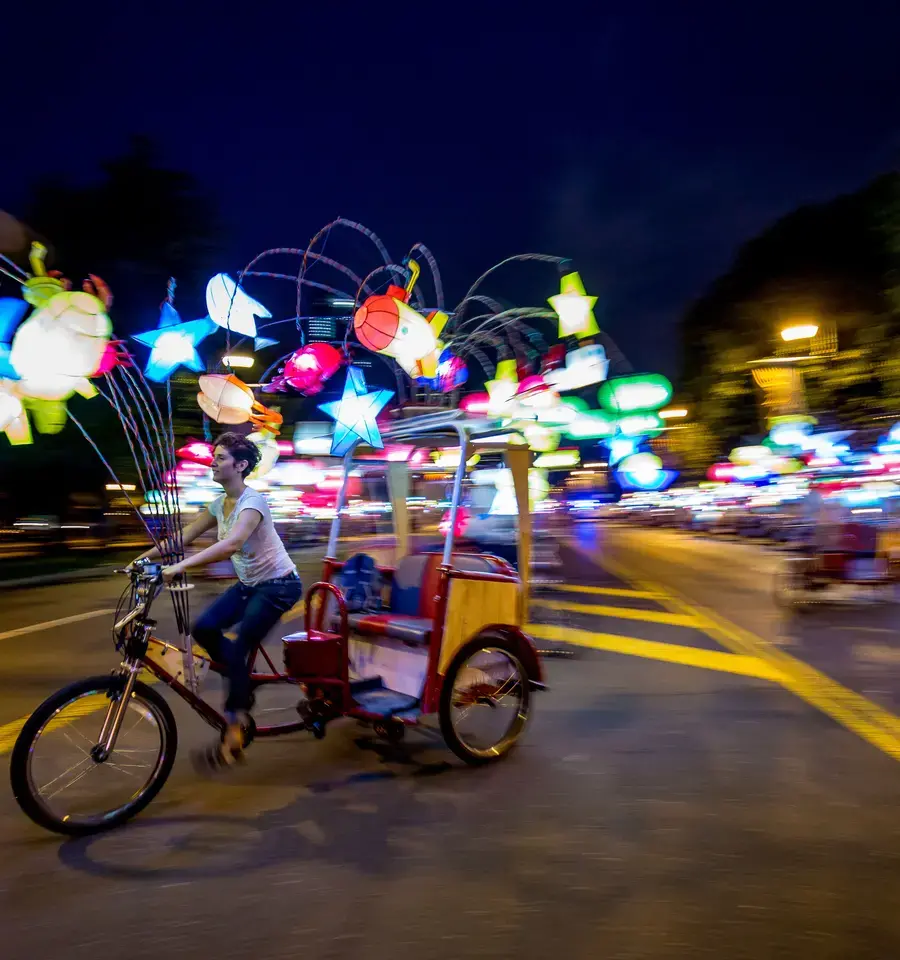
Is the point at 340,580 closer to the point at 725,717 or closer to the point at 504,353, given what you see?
the point at 725,717

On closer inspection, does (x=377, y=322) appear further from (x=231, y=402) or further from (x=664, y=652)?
(x=664, y=652)

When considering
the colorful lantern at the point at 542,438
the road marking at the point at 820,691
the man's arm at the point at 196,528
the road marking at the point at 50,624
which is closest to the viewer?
the man's arm at the point at 196,528

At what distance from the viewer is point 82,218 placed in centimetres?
2102

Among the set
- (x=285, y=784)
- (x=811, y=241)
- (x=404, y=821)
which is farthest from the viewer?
(x=811, y=241)

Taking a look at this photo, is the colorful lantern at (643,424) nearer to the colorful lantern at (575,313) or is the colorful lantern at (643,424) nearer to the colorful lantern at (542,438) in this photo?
the colorful lantern at (575,313)

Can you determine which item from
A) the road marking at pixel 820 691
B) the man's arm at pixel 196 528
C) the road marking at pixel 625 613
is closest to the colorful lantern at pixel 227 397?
the man's arm at pixel 196 528

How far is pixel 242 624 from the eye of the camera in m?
4.37

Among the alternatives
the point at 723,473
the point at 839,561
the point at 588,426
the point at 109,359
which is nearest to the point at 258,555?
the point at 109,359

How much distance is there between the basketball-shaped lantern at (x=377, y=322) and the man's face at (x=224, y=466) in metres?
3.02

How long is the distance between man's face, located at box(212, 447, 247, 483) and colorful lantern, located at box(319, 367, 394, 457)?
0.95m

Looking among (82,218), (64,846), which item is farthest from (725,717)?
(82,218)

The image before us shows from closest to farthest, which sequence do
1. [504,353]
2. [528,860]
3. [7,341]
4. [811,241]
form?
[528,860], [7,341], [504,353], [811,241]

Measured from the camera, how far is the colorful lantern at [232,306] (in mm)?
6262

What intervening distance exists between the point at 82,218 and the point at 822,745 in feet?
69.3
